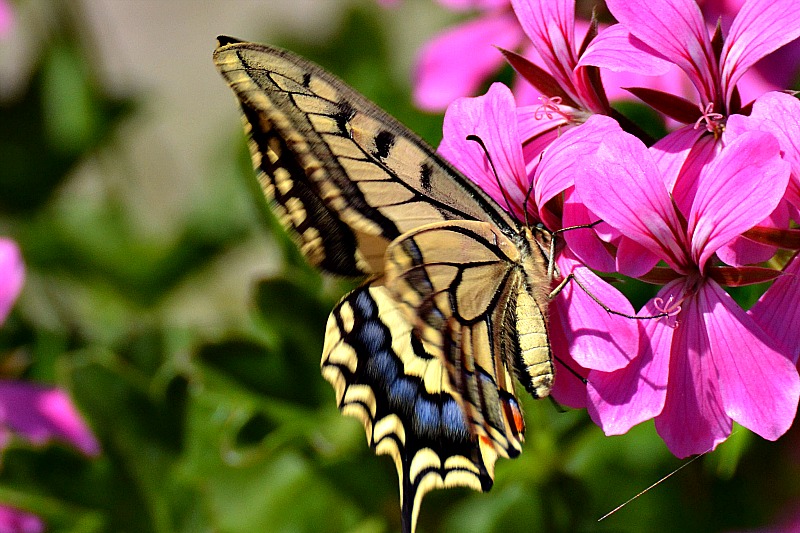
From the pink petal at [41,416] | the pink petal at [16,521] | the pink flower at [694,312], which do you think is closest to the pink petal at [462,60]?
the pink flower at [694,312]

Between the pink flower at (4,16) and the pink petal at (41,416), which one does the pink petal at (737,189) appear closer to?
the pink petal at (41,416)

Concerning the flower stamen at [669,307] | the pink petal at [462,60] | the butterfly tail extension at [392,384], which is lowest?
the butterfly tail extension at [392,384]

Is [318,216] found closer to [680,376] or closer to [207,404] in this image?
[680,376]

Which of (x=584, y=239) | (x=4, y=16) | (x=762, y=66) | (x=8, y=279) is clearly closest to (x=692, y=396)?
(x=584, y=239)

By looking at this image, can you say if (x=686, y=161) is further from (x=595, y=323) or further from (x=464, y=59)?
(x=464, y=59)

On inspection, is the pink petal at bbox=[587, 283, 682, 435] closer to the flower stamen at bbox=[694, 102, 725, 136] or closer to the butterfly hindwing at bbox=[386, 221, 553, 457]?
the butterfly hindwing at bbox=[386, 221, 553, 457]

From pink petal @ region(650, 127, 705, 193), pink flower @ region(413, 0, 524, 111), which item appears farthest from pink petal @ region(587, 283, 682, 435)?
pink flower @ region(413, 0, 524, 111)

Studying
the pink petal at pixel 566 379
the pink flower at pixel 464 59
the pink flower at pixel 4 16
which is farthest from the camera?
the pink flower at pixel 4 16
